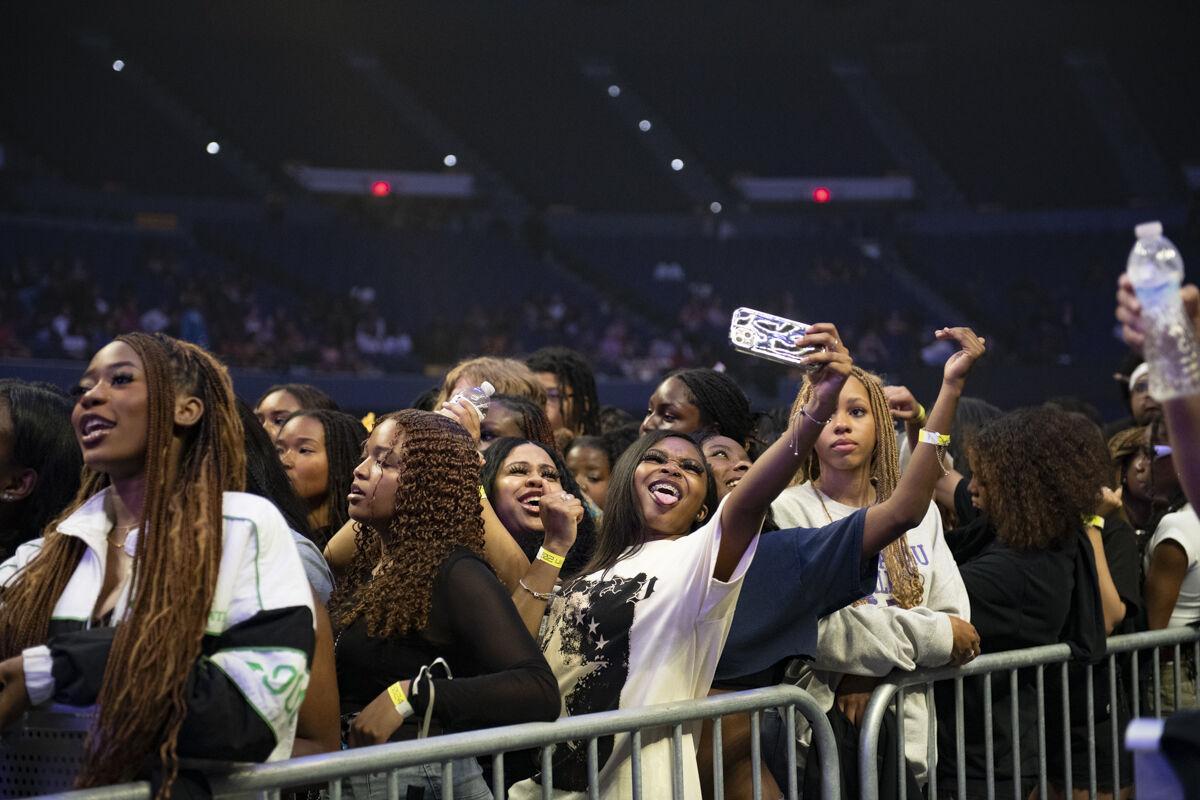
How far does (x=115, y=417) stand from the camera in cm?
205

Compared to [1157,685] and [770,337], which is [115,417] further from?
[1157,685]

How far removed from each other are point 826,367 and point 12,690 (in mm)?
1544

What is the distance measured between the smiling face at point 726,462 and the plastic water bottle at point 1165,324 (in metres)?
1.79

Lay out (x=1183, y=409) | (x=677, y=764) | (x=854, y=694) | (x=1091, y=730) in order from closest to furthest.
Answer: (x=1183, y=409) < (x=677, y=764) < (x=854, y=694) < (x=1091, y=730)

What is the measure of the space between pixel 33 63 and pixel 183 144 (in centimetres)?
294

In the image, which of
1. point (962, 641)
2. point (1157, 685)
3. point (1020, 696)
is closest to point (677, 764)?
point (962, 641)

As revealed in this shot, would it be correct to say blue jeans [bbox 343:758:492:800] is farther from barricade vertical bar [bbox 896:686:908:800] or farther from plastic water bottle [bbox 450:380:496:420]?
plastic water bottle [bbox 450:380:496:420]

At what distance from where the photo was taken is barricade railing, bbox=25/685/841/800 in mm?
2049

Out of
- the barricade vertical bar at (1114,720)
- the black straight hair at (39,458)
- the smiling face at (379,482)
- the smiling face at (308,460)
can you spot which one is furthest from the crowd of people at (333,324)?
the barricade vertical bar at (1114,720)

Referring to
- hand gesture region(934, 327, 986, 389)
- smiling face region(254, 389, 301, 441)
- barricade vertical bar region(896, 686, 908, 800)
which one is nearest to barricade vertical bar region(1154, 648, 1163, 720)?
barricade vertical bar region(896, 686, 908, 800)

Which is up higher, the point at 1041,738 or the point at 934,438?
the point at 934,438

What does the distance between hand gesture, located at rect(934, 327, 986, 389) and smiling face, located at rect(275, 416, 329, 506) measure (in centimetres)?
172

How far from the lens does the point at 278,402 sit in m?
4.43

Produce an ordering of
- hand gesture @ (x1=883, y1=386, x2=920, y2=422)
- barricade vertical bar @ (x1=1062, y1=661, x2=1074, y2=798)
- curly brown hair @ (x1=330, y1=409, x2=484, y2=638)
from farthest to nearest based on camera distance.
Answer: hand gesture @ (x1=883, y1=386, x2=920, y2=422) < barricade vertical bar @ (x1=1062, y1=661, x2=1074, y2=798) < curly brown hair @ (x1=330, y1=409, x2=484, y2=638)
